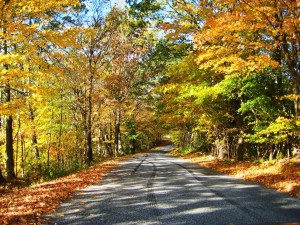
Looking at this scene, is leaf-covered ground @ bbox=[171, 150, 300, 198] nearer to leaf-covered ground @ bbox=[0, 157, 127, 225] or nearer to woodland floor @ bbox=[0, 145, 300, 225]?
woodland floor @ bbox=[0, 145, 300, 225]

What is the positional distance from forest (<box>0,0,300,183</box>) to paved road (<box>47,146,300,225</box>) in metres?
4.54

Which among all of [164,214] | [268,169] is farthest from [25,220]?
[268,169]

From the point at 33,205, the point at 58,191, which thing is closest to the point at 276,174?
the point at 58,191

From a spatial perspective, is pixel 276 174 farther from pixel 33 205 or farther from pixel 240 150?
pixel 33 205

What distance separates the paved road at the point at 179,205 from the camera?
628 centimetres

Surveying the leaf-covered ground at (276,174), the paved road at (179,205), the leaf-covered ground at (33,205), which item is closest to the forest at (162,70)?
the leaf-covered ground at (276,174)

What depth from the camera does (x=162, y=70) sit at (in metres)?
35.5

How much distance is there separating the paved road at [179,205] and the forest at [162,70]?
4.54m

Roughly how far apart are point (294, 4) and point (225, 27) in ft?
8.91

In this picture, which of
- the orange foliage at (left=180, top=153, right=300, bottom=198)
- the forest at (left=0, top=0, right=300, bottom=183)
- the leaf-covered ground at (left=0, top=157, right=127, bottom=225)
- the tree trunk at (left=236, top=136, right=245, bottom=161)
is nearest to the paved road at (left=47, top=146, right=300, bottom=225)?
the leaf-covered ground at (left=0, top=157, right=127, bottom=225)

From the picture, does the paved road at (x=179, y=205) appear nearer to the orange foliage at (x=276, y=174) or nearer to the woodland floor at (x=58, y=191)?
the woodland floor at (x=58, y=191)

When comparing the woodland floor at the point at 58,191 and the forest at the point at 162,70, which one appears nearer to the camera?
the woodland floor at the point at 58,191

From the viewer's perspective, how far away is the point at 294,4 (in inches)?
412

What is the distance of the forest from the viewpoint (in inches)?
432
